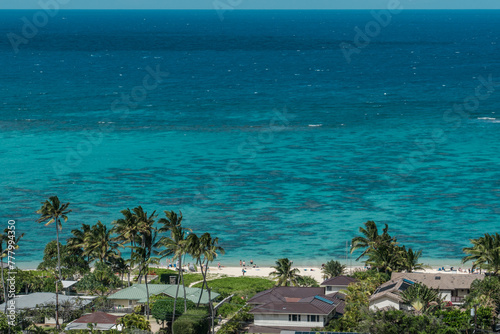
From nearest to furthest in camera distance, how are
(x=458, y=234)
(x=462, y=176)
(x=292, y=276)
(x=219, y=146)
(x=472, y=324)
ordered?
(x=472, y=324) → (x=292, y=276) → (x=458, y=234) → (x=462, y=176) → (x=219, y=146)

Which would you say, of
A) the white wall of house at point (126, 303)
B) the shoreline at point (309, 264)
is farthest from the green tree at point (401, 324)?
the shoreline at point (309, 264)

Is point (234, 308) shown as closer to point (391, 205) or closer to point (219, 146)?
point (391, 205)

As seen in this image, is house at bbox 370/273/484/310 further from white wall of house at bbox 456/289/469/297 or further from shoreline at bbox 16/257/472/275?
shoreline at bbox 16/257/472/275

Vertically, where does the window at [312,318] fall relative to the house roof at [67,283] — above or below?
below

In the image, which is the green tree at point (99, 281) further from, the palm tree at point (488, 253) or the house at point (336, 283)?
the palm tree at point (488, 253)

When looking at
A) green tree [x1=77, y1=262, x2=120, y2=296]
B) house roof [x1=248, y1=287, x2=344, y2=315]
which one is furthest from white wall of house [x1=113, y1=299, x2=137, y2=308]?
house roof [x1=248, y1=287, x2=344, y2=315]

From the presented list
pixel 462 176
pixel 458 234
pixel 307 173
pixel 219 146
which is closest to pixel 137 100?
pixel 219 146
